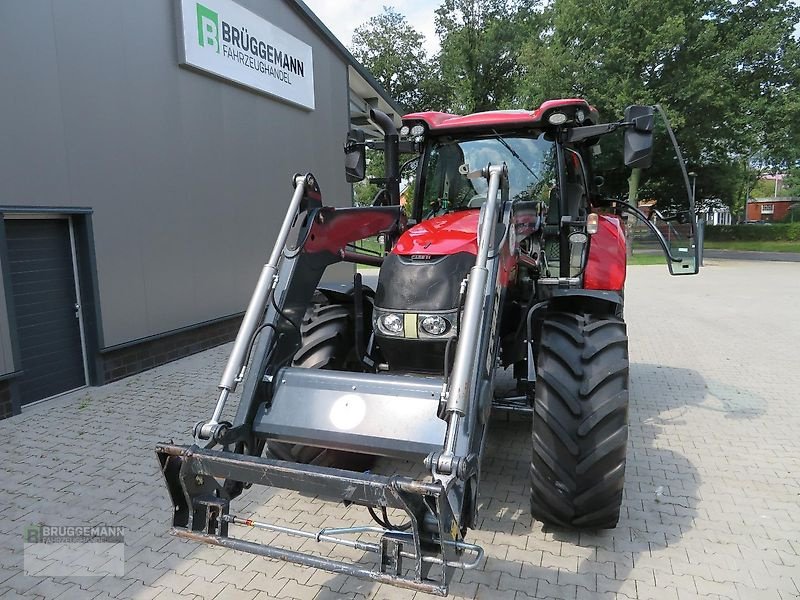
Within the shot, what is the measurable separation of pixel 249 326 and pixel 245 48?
7.37 metres

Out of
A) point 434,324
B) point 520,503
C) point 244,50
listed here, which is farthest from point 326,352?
point 244,50

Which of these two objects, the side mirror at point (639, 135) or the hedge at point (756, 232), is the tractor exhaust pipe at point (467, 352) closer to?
the side mirror at point (639, 135)

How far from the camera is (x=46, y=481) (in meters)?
4.26

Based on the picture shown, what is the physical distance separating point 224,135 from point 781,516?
26.4 feet

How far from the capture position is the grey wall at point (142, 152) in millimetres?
5836

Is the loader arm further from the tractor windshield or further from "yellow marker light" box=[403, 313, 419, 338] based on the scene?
the tractor windshield

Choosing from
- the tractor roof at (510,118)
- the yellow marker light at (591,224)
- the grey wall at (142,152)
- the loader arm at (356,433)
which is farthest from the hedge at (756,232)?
the loader arm at (356,433)

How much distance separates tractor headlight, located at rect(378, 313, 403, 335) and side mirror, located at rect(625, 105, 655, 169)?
1895mm

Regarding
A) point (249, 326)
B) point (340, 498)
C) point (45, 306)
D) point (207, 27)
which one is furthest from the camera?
point (207, 27)

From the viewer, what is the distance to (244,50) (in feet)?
Result: 29.4

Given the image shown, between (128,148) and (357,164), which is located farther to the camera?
(128,148)

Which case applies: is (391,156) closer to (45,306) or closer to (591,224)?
(591,224)

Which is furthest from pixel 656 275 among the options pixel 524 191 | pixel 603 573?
pixel 603 573

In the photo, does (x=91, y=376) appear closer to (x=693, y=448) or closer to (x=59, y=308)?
(x=59, y=308)
